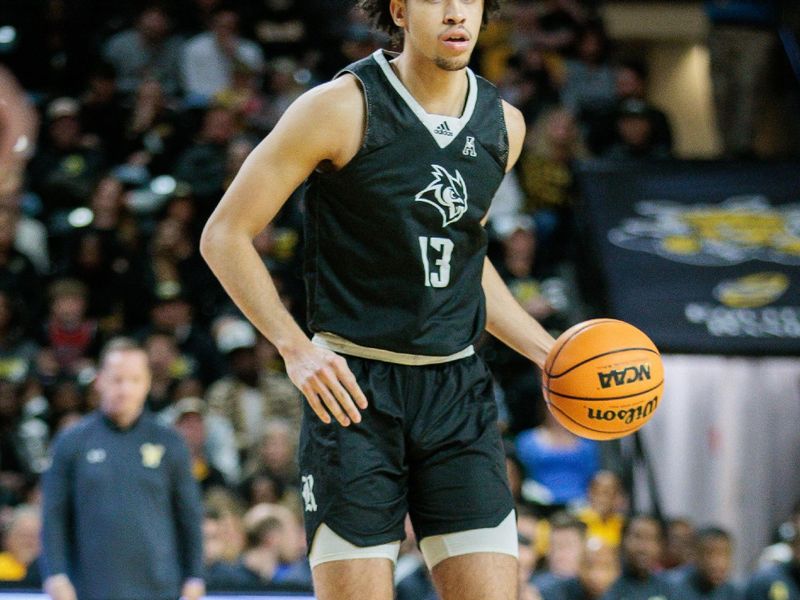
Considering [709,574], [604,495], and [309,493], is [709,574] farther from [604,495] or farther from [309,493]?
[309,493]

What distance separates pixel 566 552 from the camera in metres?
8.20

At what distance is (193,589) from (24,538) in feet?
5.58

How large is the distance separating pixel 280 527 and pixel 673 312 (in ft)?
10.4

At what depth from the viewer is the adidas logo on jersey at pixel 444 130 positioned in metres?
3.74

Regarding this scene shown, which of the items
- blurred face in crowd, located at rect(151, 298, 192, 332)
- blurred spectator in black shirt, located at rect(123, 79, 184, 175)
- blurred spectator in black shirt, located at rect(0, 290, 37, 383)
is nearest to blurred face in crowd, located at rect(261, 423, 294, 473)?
blurred face in crowd, located at rect(151, 298, 192, 332)

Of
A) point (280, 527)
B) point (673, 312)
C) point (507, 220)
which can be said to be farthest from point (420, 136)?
point (507, 220)

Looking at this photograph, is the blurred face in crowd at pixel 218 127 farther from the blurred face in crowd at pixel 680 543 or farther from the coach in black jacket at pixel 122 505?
the blurred face in crowd at pixel 680 543

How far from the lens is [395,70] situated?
3.83 m

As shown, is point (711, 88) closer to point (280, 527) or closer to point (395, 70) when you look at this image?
point (280, 527)

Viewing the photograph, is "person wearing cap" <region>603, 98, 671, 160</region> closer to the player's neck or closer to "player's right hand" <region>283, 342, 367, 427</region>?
the player's neck

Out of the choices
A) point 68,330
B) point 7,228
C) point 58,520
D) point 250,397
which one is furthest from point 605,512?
point 7,228

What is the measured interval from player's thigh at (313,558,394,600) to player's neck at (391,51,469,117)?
47.1 inches

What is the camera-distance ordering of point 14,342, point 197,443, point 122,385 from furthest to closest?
point 14,342 → point 197,443 → point 122,385

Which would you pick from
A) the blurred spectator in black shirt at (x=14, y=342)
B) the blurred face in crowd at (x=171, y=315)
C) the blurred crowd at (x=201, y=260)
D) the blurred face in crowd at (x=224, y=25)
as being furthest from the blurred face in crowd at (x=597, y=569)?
the blurred face in crowd at (x=224, y=25)
